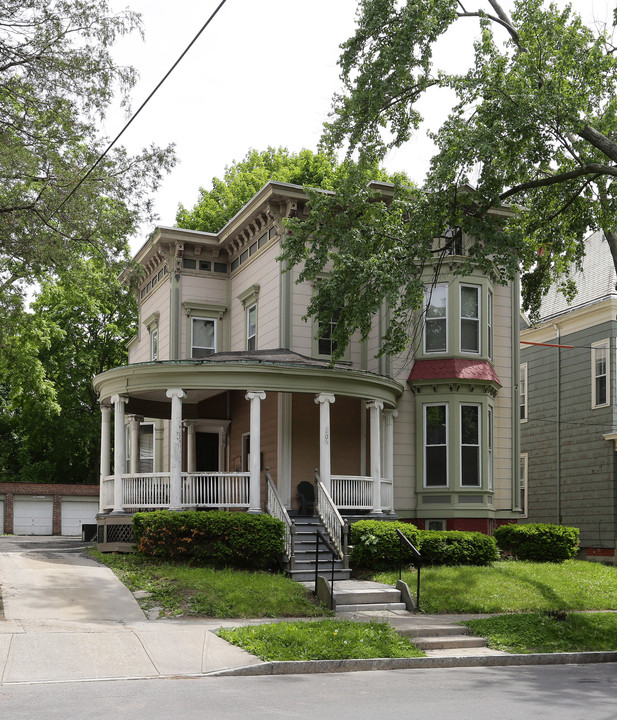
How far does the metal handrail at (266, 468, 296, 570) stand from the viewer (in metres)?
16.9

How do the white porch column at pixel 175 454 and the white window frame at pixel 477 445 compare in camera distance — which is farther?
the white window frame at pixel 477 445

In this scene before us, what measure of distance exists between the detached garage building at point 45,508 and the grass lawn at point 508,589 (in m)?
24.2

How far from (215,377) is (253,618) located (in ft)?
21.2

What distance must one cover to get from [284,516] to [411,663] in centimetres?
697

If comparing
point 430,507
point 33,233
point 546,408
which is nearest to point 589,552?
point 546,408

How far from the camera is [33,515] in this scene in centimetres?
3775

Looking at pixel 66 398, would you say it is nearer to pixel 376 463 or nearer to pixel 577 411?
pixel 577 411

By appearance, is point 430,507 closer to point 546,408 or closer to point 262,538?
point 262,538

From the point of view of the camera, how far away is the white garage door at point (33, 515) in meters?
37.4

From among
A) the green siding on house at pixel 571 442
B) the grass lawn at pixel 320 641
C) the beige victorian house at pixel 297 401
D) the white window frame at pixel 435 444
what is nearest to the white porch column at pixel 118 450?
the beige victorian house at pixel 297 401

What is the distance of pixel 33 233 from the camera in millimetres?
18578

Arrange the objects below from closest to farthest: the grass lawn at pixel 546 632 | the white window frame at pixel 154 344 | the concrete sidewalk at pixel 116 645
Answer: the concrete sidewalk at pixel 116 645 < the grass lawn at pixel 546 632 < the white window frame at pixel 154 344

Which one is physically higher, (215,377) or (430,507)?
(215,377)

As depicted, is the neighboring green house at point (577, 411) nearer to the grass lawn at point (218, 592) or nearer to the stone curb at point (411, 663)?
the grass lawn at point (218, 592)
